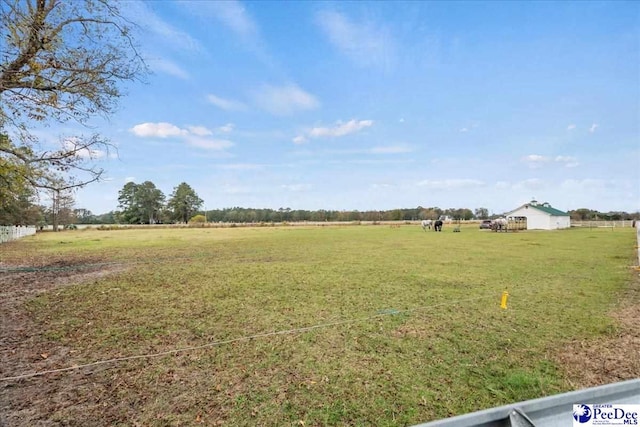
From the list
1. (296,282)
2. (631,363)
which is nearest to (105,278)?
(296,282)

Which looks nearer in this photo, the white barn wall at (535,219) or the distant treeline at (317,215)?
the white barn wall at (535,219)

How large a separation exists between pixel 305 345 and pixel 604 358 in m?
3.84

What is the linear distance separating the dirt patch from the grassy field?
163 millimetres

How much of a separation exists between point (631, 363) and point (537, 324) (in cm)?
142

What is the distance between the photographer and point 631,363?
13.2ft

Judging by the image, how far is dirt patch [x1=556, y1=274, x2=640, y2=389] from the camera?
3.62 metres

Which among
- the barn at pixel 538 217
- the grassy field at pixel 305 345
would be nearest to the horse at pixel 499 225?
the barn at pixel 538 217

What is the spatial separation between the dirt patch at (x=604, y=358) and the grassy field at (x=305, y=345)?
0.16 m

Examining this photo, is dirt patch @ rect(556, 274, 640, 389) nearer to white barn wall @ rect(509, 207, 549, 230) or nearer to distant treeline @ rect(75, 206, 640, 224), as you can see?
white barn wall @ rect(509, 207, 549, 230)

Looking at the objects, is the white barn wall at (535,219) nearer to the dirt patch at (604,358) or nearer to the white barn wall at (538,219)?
the white barn wall at (538,219)

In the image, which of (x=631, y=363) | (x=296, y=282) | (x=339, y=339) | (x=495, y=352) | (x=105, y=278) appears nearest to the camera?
(x=631, y=363)

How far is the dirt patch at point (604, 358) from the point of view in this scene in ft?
11.9

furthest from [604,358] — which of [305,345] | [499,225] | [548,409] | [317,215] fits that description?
[317,215]

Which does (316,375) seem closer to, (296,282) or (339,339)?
(339,339)
